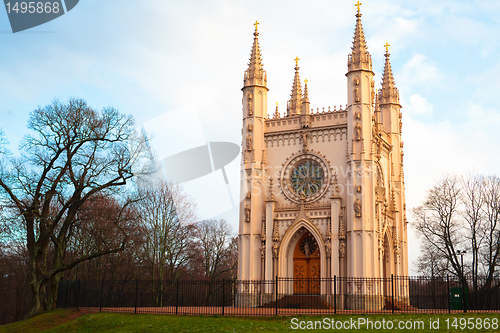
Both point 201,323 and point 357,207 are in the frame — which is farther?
point 357,207

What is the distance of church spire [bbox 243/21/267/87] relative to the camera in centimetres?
3769

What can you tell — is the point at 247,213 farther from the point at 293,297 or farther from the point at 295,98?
the point at 295,98

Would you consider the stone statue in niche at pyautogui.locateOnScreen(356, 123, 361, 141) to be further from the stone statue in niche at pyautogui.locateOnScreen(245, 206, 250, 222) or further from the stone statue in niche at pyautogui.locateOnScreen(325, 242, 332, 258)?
the stone statue in niche at pyautogui.locateOnScreen(245, 206, 250, 222)

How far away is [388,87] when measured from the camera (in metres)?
42.8

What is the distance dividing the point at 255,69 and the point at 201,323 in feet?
72.4

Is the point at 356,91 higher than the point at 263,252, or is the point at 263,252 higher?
the point at 356,91

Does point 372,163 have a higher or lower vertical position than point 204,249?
higher

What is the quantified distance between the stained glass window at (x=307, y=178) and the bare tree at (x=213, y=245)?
19.3 m

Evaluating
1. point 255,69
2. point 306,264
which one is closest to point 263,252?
point 306,264

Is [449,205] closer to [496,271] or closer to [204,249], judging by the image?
[496,271]

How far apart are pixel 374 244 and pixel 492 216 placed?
13.0 metres

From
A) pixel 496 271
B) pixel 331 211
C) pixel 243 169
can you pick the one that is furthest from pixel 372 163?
pixel 496 271

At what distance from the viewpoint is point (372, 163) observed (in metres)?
32.9

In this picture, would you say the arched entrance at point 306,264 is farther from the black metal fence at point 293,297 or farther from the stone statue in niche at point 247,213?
the stone statue in niche at point 247,213
